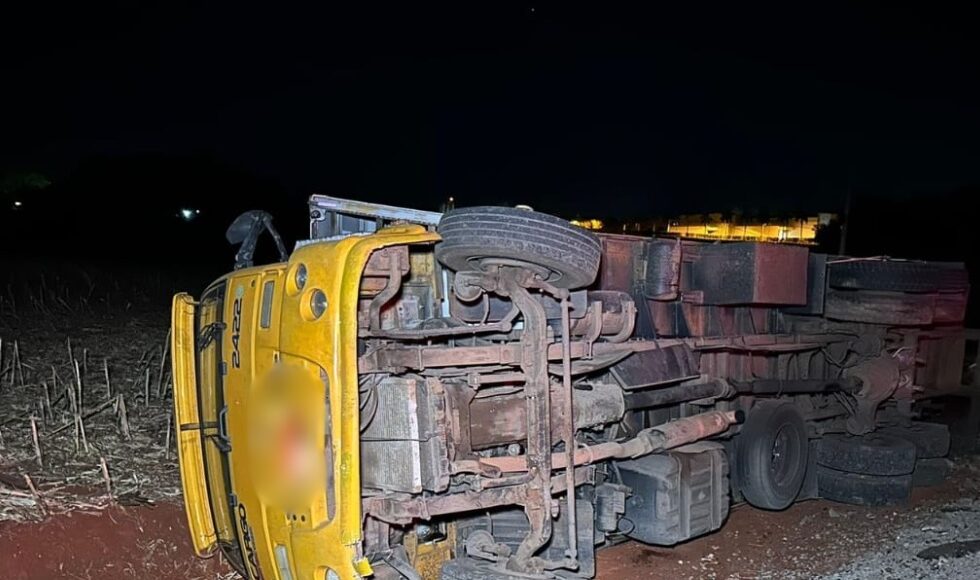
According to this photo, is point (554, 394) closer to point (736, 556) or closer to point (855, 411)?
point (736, 556)

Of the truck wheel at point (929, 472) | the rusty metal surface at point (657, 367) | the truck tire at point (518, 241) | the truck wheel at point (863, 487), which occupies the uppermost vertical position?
the truck tire at point (518, 241)

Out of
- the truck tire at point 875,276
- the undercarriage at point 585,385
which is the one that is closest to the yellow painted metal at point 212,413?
the undercarriage at point 585,385

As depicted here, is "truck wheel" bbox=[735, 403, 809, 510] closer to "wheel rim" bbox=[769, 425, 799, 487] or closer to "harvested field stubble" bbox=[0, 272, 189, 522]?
"wheel rim" bbox=[769, 425, 799, 487]

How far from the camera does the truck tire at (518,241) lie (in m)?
3.49

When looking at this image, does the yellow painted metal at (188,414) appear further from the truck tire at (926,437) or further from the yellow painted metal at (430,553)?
the truck tire at (926,437)

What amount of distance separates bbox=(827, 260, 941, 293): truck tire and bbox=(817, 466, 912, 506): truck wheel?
1.65m

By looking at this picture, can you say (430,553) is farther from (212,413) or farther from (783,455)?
(783,455)

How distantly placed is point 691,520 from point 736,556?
3.19ft

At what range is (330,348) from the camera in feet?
10.3

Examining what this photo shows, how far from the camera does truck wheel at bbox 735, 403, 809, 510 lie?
5.82m

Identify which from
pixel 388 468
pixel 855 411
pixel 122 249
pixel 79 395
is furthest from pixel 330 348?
pixel 122 249

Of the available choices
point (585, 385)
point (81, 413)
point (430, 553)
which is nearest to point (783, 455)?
point (585, 385)

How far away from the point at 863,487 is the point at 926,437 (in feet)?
3.67

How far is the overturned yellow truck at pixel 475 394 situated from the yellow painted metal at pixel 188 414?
0.01 meters
